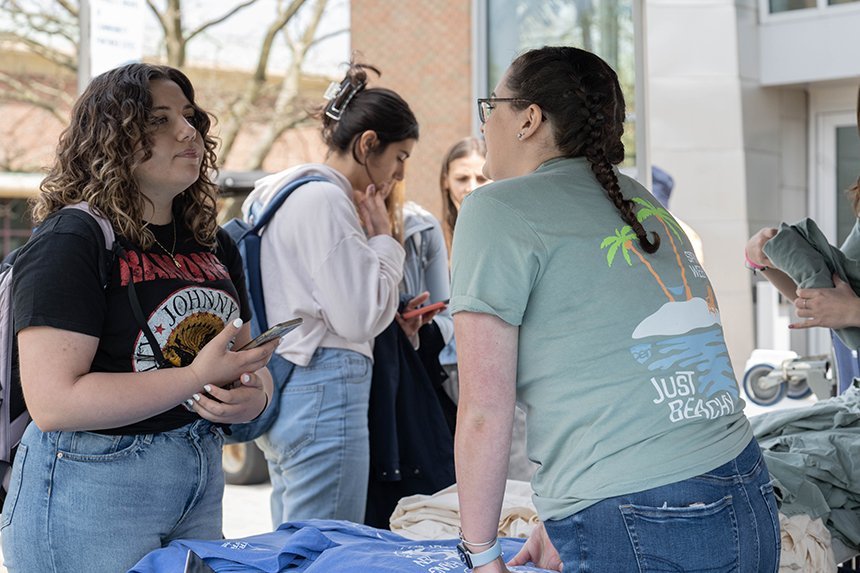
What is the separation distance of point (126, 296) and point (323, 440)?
994 mm

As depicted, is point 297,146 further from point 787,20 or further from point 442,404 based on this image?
point 442,404

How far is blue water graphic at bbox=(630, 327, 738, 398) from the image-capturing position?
5.23 feet

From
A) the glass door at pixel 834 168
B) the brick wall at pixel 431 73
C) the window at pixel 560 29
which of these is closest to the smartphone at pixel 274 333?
the window at pixel 560 29

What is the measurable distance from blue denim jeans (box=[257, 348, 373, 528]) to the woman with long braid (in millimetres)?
1253

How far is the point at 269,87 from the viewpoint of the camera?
2209 cm

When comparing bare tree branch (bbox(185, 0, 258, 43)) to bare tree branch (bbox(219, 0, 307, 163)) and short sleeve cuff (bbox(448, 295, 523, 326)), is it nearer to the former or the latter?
bare tree branch (bbox(219, 0, 307, 163))

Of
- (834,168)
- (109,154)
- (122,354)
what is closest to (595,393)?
(122,354)

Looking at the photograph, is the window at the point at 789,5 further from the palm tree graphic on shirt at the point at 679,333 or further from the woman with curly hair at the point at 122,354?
the palm tree graphic on shirt at the point at 679,333

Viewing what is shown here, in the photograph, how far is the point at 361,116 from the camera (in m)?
3.13

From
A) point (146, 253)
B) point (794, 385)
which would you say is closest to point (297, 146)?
point (794, 385)

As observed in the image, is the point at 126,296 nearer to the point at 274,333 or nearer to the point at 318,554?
the point at 274,333

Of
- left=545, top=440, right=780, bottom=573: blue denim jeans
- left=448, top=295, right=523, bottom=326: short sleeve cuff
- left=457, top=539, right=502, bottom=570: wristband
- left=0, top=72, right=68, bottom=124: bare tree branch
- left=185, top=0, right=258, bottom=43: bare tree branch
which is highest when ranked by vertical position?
left=185, top=0, right=258, bottom=43: bare tree branch

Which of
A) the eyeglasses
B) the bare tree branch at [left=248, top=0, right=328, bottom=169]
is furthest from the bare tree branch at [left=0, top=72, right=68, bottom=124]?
the eyeglasses

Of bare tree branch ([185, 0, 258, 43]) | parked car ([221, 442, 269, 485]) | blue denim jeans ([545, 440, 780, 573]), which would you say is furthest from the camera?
bare tree branch ([185, 0, 258, 43])
